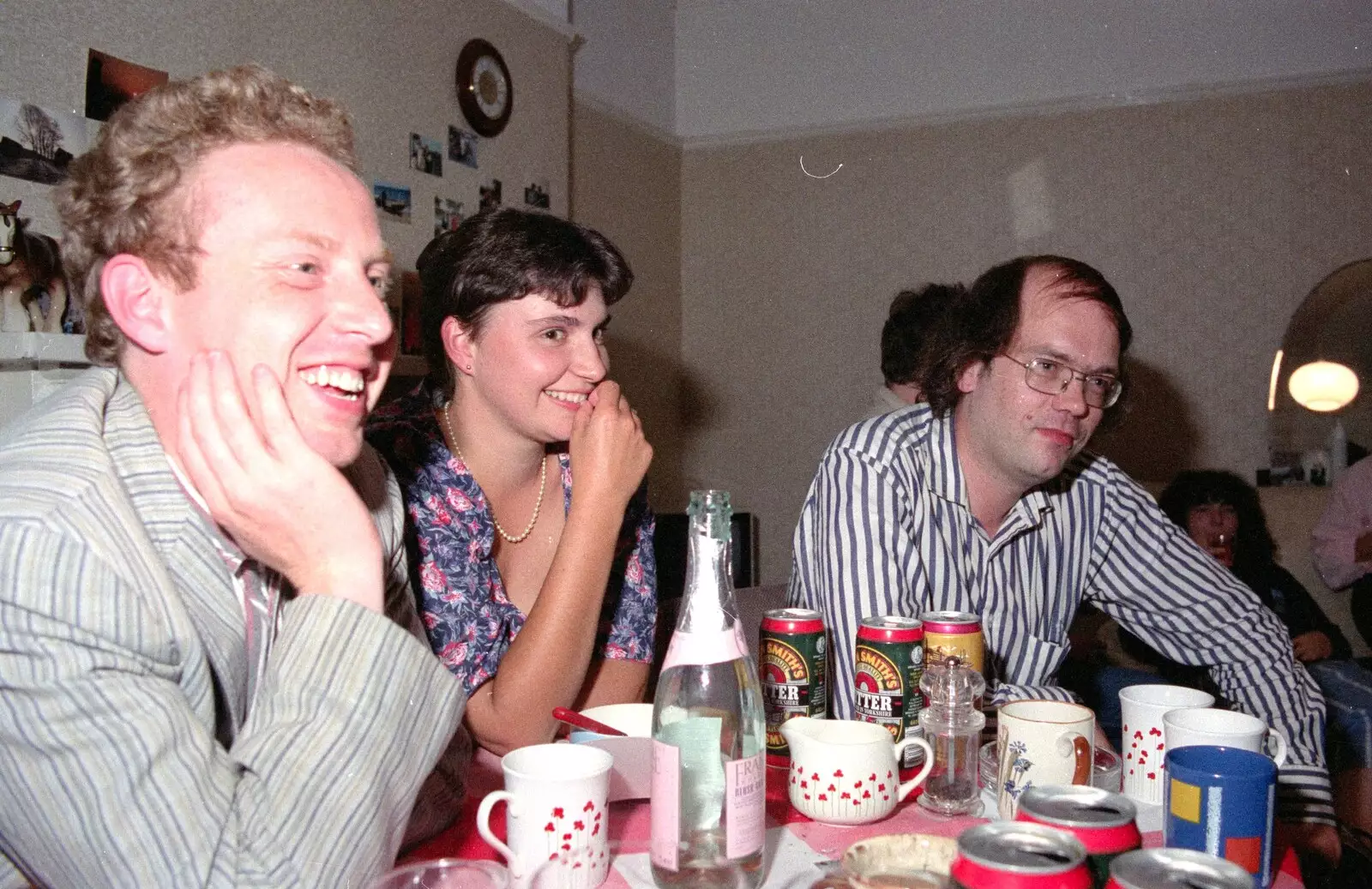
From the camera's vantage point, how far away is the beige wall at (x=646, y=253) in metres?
4.09

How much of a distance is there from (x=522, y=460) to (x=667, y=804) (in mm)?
1005

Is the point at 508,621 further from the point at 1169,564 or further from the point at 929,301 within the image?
the point at 929,301

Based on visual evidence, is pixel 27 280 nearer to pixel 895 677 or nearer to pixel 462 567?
pixel 462 567

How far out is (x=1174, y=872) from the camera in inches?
22.6

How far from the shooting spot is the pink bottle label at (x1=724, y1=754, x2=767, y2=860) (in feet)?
2.56

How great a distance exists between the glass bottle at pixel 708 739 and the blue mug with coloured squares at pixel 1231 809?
0.33m

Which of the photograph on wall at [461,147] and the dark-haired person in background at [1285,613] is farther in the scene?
the photograph on wall at [461,147]

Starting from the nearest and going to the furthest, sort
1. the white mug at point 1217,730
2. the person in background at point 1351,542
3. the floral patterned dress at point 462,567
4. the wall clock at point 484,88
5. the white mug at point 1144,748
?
the white mug at point 1217,730
the white mug at point 1144,748
the floral patterned dress at point 462,567
the wall clock at point 484,88
the person in background at point 1351,542

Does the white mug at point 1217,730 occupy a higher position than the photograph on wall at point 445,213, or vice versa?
the photograph on wall at point 445,213

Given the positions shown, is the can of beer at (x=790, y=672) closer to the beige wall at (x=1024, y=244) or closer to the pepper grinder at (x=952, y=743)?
the pepper grinder at (x=952, y=743)

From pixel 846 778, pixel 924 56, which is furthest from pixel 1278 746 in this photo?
pixel 924 56

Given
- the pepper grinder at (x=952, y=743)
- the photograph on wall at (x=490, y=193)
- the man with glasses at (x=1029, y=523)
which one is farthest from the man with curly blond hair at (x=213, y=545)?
the photograph on wall at (x=490, y=193)

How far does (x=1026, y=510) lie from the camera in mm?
1722

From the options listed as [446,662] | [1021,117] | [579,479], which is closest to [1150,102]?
[1021,117]
